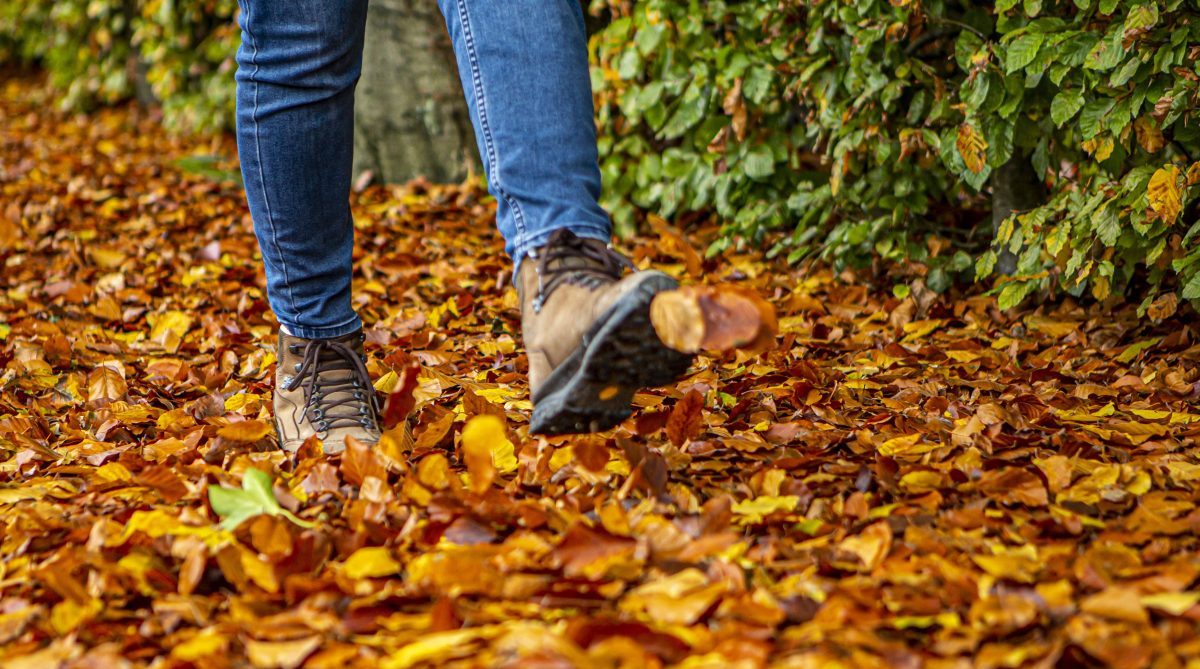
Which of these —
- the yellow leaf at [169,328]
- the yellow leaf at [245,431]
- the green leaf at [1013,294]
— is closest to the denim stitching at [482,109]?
the yellow leaf at [245,431]

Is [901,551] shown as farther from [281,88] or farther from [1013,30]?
[1013,30]

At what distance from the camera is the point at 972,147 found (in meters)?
2.39

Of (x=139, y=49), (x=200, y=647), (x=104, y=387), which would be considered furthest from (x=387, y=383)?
(x=139, y=49)

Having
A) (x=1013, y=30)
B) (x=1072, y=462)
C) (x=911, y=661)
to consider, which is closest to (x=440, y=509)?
(x=911, y=661)

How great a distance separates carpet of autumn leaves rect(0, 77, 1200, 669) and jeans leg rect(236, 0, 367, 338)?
23 cm

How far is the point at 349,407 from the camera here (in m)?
1.82

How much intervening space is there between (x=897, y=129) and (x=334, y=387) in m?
1.63

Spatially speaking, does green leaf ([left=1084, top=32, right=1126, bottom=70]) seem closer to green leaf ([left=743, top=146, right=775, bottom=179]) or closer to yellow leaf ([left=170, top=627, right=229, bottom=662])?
green leaf ([left=743, top=146, right=775, bottom=179])

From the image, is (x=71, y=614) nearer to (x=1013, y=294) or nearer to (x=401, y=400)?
(x=401, y=400)

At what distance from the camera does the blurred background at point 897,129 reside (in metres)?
2.14

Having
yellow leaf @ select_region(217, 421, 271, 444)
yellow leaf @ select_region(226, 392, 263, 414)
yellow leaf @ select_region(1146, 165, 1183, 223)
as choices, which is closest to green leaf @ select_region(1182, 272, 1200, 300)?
yellow leaf @ select_region(1146, 165, 1183, 223)

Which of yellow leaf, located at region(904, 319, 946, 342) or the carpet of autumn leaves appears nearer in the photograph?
the carpet of autumn leaves

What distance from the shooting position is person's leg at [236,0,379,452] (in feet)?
5.37

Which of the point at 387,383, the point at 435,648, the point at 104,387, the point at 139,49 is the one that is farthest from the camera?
the point at 139,49
